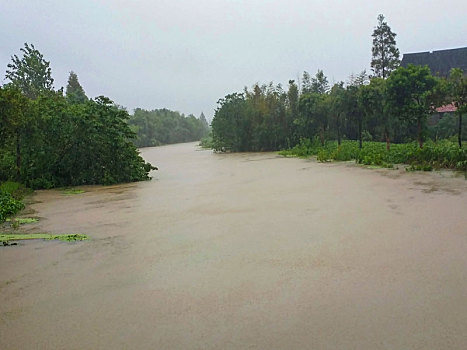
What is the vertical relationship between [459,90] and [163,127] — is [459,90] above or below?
below

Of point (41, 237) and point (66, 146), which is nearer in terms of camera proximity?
point (41, 237)

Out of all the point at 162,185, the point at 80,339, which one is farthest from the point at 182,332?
the point at 162,185

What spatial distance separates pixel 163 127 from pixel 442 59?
118 ft

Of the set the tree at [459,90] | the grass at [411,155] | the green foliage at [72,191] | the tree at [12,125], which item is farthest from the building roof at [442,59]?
the tree at [12,125]

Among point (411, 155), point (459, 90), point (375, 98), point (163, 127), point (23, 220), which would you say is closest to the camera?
point (23, 220)

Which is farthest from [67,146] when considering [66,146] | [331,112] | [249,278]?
[331,112]

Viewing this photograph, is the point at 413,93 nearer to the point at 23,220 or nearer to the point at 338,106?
the point at 338,106

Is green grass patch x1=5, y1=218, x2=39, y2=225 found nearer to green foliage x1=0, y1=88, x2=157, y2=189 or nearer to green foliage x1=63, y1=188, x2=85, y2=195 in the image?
green foliage x1=63, y1=188, x2=85, y2=195

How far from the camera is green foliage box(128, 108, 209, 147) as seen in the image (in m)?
48.2

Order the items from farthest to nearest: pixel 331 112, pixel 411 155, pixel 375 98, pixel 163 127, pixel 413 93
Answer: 1. pixel 163 127
2. pixel 331 112
3. pixel 375 98
4. pixel 413 93
5. pixel 411 155

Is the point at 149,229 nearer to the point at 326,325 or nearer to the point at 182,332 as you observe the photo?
the point at 182,332

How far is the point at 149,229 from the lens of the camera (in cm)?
611

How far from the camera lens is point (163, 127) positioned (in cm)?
5300

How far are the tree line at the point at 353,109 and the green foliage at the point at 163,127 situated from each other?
17.9m
